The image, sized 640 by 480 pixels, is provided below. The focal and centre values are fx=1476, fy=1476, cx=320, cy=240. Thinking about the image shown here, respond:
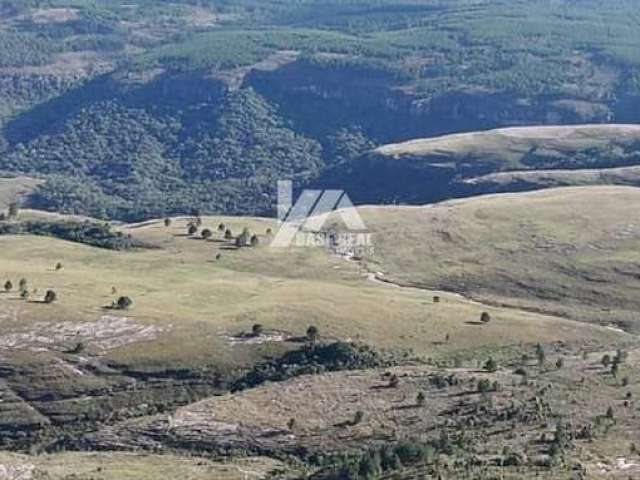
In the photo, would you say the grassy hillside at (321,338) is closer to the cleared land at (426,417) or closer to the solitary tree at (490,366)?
the cleared land at (426,417)

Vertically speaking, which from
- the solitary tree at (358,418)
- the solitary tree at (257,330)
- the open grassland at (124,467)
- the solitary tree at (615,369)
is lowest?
the open grassland at (124,467)

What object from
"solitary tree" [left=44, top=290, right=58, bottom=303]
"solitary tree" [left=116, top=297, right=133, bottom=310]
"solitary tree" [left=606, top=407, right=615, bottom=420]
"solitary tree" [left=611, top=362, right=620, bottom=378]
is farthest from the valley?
"solitary tree" [left=606, top=407, right=615, bottom=420]

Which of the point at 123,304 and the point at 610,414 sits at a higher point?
the point at 610,414

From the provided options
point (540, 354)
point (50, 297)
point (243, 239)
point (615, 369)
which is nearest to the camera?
point (615, 369)

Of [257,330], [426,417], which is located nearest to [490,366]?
[426,417]

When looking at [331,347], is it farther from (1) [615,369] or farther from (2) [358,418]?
(1) [615,369]

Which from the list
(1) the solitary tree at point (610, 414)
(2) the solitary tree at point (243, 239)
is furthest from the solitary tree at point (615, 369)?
(2) the solitary tree at point (243, 239)

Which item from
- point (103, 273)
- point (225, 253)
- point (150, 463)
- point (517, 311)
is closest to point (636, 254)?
point (517, 311)
